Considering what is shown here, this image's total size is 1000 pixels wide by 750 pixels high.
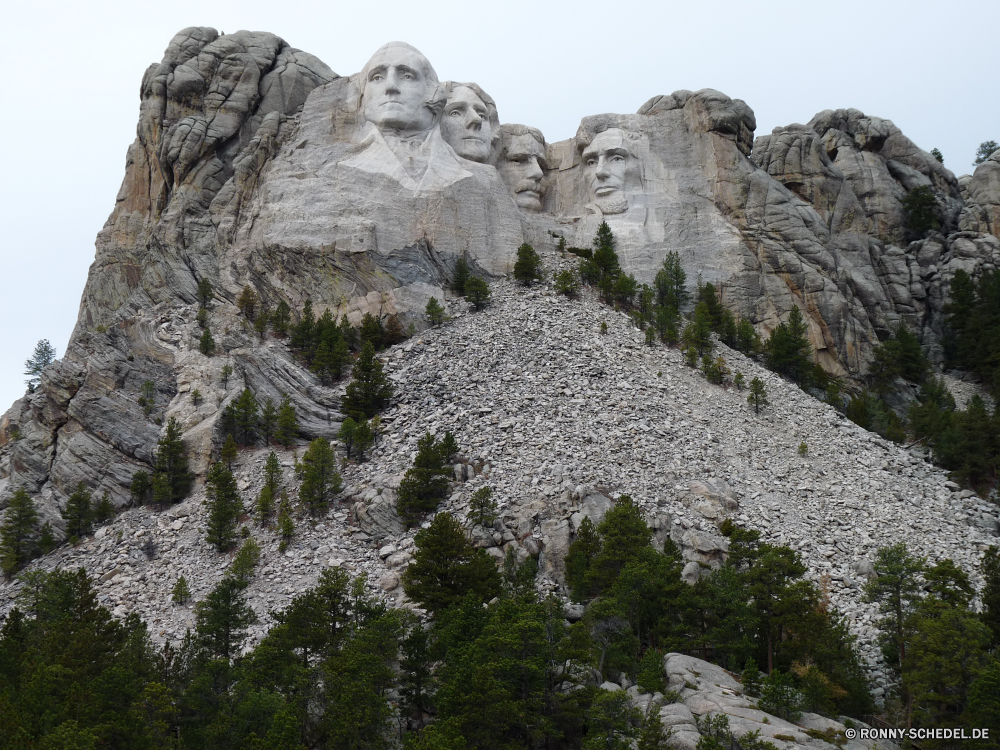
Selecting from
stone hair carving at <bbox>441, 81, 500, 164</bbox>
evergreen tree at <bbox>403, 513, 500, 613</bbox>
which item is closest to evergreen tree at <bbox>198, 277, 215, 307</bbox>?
stone hair carving at <bbox>441, 81, 500, 164</bbox>

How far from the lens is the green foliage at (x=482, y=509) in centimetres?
4528

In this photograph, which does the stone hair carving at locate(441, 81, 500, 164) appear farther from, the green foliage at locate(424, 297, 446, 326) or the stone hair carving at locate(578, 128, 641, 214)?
the green foliage at locate(424, 297, 446, 326)

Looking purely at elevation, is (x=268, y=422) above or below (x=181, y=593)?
above

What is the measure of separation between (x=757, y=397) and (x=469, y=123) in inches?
1084

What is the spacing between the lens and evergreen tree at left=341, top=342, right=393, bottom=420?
54263mm

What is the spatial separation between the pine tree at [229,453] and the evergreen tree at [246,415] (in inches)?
49.9

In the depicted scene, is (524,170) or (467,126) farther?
(524,170)

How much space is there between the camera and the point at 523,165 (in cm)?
7512

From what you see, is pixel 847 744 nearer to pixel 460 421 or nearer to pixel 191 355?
pixel 460 421

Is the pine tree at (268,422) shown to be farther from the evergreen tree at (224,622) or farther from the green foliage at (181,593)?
the evergreen tree at (224,622)

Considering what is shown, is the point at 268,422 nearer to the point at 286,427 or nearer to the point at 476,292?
the point at 286,427

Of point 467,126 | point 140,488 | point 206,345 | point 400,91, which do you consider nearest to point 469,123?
point 467,126

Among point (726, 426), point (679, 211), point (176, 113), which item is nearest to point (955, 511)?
point (726, 426)

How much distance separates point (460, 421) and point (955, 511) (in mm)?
23314
